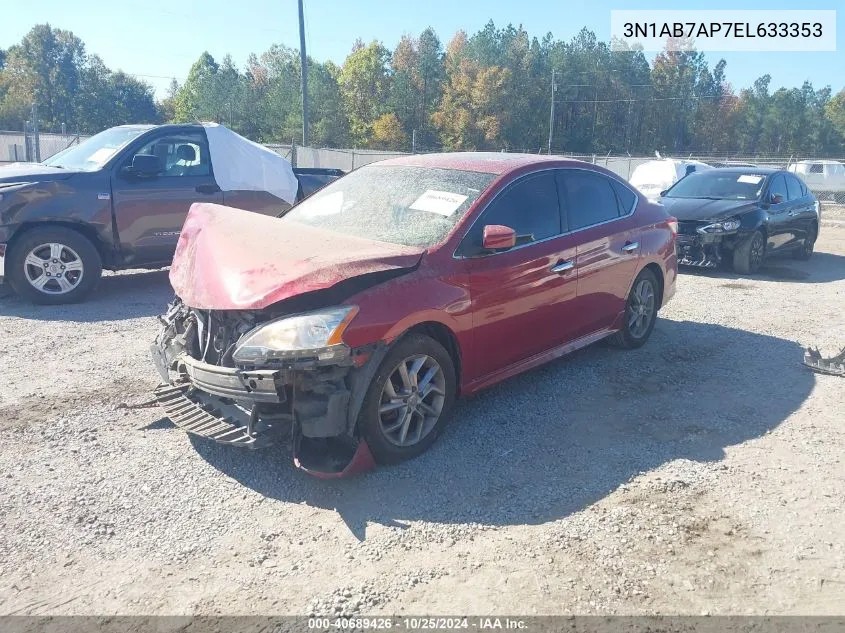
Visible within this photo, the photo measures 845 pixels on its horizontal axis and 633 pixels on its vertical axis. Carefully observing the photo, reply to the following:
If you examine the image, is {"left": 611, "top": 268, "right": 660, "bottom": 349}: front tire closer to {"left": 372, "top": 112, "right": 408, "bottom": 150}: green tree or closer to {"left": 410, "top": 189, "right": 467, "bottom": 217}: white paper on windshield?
{"left": 410, "top": 189, "right": 467, "bottom": 217}: white paper on windshield

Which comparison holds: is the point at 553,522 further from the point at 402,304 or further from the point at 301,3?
the point at 301,3

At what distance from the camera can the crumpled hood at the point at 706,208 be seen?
10.3 meters

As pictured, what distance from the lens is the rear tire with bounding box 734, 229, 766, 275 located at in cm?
1029

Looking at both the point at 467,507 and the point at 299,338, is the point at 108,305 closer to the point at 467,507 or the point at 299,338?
the point at 299,338

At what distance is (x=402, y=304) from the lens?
374 cm

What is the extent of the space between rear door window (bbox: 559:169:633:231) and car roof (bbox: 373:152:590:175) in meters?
0.12

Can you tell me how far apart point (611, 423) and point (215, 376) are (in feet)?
8.49

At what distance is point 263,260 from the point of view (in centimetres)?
381

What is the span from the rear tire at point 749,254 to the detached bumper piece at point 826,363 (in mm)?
4742

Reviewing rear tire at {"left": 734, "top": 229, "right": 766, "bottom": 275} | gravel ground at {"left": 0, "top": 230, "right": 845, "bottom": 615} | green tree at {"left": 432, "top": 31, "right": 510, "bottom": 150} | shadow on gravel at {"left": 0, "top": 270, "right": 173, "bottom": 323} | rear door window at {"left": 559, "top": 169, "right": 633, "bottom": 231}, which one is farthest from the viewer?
green tree at {"left": 432, "top": 31, "right": 510, "bottom": 150}

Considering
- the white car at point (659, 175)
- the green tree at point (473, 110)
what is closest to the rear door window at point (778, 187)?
the white car at point (659, 175)

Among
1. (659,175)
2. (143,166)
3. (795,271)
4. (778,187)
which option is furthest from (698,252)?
(659,175)

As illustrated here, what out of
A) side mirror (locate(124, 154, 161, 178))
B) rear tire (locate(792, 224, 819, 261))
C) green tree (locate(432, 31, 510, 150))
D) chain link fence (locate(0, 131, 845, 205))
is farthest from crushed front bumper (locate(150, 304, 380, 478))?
green tree (locate(432, 31, 510, 150))

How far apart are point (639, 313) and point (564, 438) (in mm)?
2307
